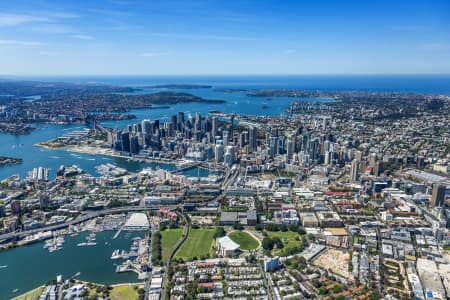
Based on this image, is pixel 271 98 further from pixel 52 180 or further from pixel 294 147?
pixel 52 180

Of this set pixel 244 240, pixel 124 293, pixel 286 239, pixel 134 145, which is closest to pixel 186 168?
pixel 134 145

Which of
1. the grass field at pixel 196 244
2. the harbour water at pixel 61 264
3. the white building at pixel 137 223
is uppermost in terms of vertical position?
the white building at pixel 137 223

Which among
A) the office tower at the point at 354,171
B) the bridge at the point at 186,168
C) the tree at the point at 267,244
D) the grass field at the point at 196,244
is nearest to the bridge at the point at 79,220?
the grass field at the point at 196,244

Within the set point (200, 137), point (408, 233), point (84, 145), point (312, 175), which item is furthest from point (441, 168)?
point (84, 145)

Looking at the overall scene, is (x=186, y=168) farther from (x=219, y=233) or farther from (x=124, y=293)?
(x=124, y=293)

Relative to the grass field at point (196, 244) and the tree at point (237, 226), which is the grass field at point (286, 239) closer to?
the tree at point (237, 226)

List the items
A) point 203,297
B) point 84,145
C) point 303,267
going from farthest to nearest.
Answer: point 84,145 → point 303,267 → point 203,297

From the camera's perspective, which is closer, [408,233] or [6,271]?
[6,271]
